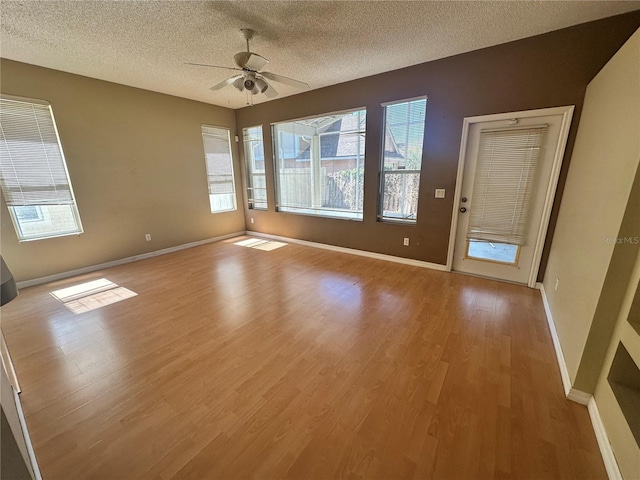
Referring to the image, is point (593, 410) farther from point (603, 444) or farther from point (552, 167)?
point (552, 167)

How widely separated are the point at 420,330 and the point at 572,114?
8.69ft

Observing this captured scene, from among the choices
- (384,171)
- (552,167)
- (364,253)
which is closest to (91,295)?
(364,253)

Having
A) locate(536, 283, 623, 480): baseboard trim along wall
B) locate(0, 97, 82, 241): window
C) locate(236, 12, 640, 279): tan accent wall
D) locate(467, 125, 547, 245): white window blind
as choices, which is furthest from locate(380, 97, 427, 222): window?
locate(0, 97, 82, 241): window

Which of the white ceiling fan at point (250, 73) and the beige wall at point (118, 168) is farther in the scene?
the beige wall at point (118, 168)

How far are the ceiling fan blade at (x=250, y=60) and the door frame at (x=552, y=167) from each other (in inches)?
95.8

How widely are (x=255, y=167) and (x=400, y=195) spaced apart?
3.22m

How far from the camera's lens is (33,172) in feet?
10.5

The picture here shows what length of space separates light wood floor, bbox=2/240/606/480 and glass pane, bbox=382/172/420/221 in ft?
4.24

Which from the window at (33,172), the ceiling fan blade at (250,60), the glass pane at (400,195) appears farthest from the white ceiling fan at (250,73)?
the window at (33,172)

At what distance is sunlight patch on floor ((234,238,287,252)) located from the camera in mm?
4884

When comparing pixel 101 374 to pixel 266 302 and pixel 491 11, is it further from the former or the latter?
pixel 491 11

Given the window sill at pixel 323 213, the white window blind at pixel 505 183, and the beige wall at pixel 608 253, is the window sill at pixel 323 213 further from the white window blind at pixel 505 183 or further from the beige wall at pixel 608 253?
the beige wall at pixel 608 253

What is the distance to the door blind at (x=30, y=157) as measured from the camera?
2.99m

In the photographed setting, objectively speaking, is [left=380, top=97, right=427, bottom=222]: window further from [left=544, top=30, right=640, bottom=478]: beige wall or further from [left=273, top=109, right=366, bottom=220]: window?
[left=544, top=30, right=640, bottom=478]: beige wall
